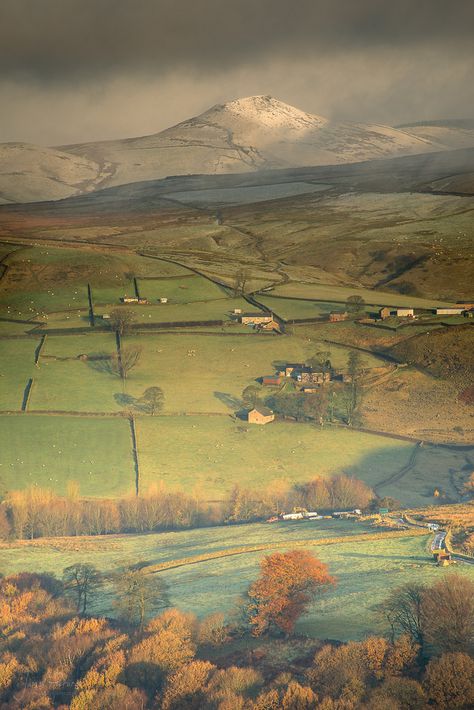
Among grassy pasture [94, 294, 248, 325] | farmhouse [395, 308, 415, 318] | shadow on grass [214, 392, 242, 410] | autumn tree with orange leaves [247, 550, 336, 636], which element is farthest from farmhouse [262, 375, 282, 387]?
autumn tree with orange leaves [247, 550, 336, 636]

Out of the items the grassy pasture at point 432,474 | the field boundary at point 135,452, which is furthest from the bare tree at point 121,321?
the grassy pasture at point 432,474

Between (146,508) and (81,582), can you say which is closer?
(81,582)

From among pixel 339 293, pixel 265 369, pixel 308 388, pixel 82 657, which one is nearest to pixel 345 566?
pixel 82 657

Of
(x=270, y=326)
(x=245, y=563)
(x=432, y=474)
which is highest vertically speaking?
(x=270, y=326)

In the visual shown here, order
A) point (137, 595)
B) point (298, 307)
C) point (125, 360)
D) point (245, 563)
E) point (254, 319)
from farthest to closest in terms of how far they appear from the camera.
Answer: point (298, 307) < point (254, 319) < point (125, 360) < point (245, 563) < point (137, 595)

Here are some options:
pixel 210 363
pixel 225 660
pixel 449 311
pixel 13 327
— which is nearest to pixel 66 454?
pixel 210 363

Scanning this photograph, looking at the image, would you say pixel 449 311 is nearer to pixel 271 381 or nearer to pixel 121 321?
pixel 271 381
